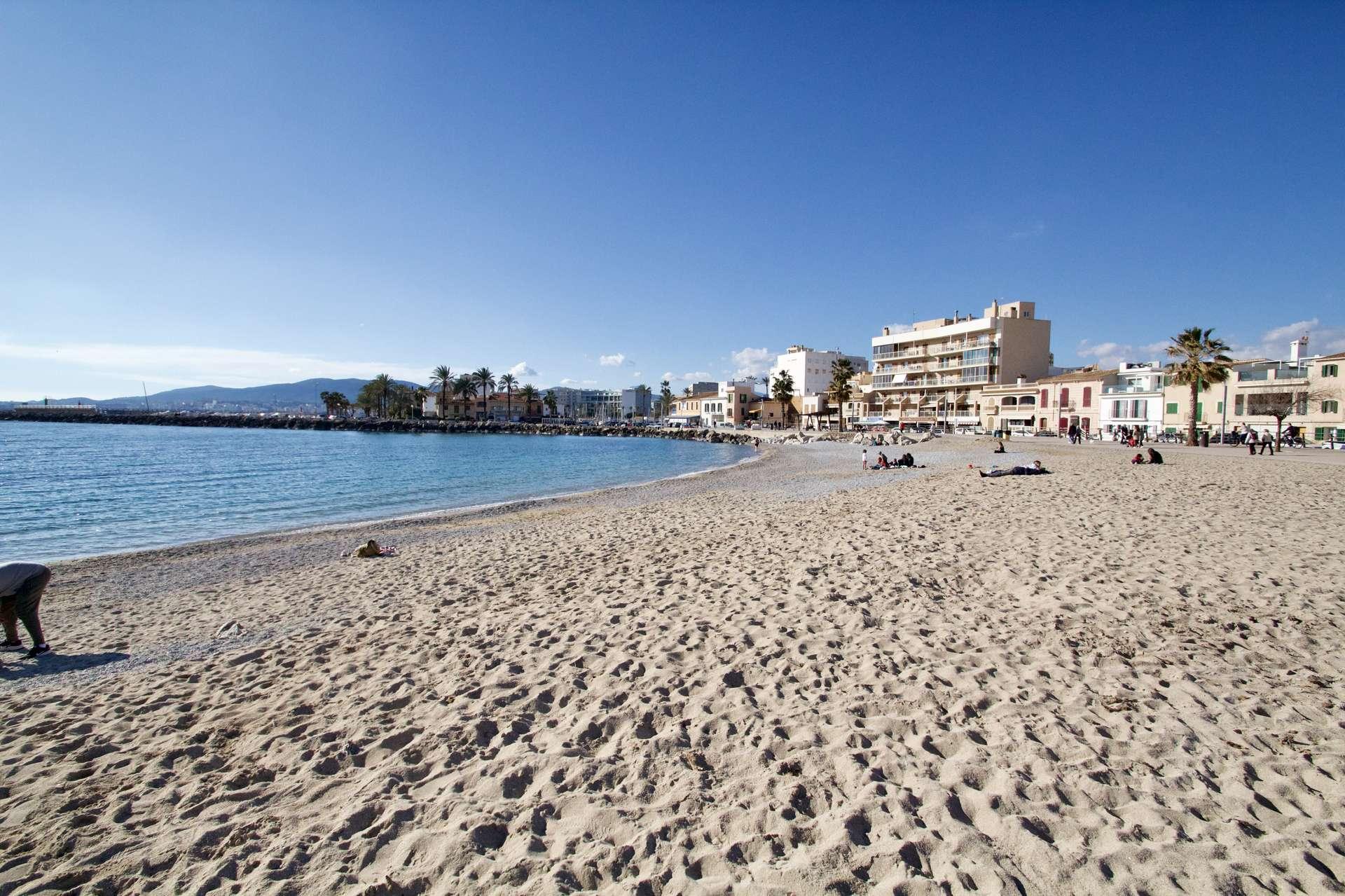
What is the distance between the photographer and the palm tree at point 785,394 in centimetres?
9131

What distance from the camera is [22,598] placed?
21.2 ft

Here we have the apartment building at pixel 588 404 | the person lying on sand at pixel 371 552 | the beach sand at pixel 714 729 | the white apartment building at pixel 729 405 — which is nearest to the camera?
the beach sand at pixel 714 729

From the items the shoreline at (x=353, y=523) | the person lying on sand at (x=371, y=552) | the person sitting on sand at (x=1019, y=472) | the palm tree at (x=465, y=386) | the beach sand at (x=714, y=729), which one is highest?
the palm tree at (x=465, y=386)

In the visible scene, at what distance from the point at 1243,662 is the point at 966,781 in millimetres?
3440

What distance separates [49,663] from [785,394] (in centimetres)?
8838

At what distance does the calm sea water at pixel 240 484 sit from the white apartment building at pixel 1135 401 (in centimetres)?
3203

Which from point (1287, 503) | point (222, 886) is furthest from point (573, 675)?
point (1287, 503)

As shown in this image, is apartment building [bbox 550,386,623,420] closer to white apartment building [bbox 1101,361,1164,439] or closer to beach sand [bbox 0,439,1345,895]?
white apartment building [bbox 1101,361,1164,439]

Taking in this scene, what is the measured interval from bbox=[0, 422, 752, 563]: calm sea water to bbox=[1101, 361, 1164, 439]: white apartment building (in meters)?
32.0

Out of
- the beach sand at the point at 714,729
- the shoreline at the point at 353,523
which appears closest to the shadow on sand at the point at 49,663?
the beach sand at the point at 714,729

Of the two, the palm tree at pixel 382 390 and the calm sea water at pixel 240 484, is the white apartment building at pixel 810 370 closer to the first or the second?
the calm sea water at pixel 240 484

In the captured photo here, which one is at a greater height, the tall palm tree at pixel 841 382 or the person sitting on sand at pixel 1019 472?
the tall palm tree at pixel 841 382

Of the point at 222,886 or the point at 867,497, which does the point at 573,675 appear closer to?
the point at 222,886

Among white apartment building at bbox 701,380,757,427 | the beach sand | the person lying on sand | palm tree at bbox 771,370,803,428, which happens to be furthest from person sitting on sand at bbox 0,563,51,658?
white apartment building at bbox 701,380,757,427
